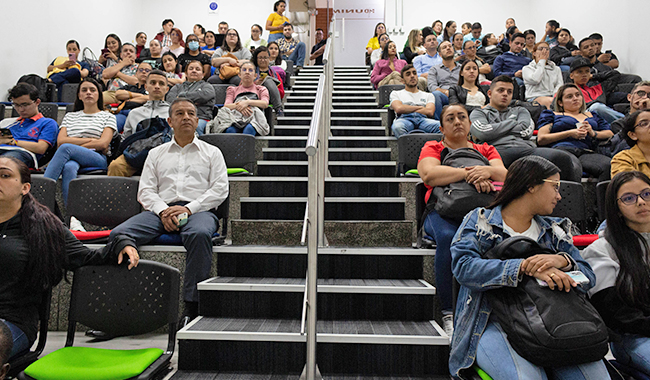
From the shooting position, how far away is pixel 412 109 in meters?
3.83

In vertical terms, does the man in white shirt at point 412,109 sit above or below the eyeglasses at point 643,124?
above

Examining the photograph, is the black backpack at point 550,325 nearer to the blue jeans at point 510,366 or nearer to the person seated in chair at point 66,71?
the blue jeans at point 510,366

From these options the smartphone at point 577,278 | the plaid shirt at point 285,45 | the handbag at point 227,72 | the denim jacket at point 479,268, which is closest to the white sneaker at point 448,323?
the denim jacket at point 479,268

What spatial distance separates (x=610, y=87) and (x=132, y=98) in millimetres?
4969

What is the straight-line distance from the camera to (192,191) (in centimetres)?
247

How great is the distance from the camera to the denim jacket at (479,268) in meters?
1.37

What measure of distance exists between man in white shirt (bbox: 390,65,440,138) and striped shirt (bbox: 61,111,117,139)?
2305mm

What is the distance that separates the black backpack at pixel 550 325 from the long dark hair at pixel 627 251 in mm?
204

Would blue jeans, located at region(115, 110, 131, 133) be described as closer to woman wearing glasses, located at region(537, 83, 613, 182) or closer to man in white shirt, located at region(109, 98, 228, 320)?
man in white shirt, located at region(109, 98, 228, 320)

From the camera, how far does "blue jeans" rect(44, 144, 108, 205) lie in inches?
114

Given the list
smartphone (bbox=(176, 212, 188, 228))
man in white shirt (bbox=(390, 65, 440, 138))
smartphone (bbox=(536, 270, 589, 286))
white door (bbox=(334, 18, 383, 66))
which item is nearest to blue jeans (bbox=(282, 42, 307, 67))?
white door (bbox=(334, 18, 383, 66))

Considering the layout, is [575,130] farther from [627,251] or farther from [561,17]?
[561,17]

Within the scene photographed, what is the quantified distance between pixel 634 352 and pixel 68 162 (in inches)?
126

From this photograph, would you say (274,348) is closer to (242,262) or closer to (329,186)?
(242,262)
